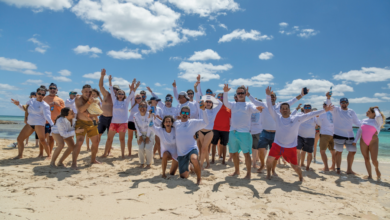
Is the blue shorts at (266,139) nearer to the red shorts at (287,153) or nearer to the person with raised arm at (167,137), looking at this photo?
the red shorts at (287,153)

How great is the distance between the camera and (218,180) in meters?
4.86

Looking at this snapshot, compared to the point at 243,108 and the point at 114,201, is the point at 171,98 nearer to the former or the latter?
the point at 243,108

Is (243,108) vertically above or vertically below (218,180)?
above

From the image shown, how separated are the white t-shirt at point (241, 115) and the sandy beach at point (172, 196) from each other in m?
1.25

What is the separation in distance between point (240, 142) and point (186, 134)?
1395 mm

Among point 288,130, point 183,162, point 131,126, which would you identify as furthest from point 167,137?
point 288,130

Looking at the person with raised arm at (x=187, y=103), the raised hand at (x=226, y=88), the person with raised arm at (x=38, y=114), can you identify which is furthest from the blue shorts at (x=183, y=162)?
the person with raised arm at (x=38, y=114)

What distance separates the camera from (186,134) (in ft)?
15.3

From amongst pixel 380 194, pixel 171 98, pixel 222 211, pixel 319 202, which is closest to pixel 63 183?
pixel 222 211

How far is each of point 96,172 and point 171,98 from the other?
10.8 feet

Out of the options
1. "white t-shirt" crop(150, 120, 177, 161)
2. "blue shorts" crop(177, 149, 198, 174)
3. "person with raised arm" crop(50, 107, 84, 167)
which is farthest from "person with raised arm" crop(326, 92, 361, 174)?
"person with raised arm" crop(50, 107, 84, 167)

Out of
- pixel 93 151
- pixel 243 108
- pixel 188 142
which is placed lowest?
pixel 93 151

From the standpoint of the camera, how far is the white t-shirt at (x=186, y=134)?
4641 millimetres

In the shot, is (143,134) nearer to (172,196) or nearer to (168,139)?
(168,139)
